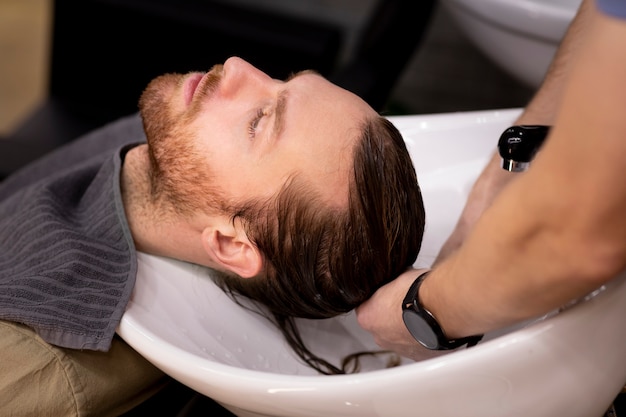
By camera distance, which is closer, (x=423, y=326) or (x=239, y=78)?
(x=423, y=326)

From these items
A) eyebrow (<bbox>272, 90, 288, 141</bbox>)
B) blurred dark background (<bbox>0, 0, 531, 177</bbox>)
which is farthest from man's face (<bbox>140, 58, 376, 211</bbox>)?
blurred dark background (<bbox>0, 0, 531, 177</bbox>)

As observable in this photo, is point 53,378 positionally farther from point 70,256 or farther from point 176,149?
point 176,149

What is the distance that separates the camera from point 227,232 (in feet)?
3.63

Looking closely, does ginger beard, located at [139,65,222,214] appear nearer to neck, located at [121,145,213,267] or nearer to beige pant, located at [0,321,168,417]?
neck, located at [121,145,213,267]

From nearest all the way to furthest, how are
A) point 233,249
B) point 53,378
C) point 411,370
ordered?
point 411,370
point 53,378
point 233,249

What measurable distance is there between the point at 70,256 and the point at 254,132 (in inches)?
12.7

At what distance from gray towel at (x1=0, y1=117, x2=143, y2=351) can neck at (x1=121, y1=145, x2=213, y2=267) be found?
0.09ft

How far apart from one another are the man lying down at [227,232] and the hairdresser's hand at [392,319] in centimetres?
3

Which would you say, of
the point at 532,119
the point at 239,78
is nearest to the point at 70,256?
the point at 239,78

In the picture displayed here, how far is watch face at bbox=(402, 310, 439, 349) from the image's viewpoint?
0.91 metres

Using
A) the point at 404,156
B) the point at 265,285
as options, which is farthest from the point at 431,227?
the point at 265,285

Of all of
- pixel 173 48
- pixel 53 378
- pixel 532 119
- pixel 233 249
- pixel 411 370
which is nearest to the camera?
pixel 411 370

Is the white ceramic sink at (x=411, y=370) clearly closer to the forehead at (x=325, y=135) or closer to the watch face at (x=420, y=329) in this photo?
the watch face at (x=420, y=329)

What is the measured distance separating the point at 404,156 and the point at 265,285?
278 mm
